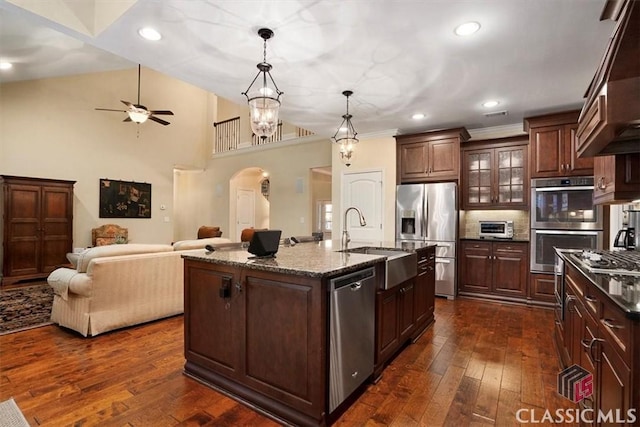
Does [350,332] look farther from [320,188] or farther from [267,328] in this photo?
[320,188]

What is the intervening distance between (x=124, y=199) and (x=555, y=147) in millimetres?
8317

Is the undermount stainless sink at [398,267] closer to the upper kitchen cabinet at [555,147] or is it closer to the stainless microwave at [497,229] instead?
the stainless microwave at [497,229]

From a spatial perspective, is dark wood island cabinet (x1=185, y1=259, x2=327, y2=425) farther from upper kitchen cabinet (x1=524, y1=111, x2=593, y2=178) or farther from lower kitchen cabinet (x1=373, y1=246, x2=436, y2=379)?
upper kitchen cabinet (x1=524, y1=111, x2=593, y2=178)

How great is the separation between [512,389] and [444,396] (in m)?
0.53

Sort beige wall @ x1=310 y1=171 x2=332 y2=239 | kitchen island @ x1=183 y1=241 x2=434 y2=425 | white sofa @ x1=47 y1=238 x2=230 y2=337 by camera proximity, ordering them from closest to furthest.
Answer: kitchen island @ x1=183 y1=241 x2=434 y2=425, white sofa @ x1=47 y1=238 x2=230 y2=337, beige wall @ x1=310 y1=171 x2=332 y2=239

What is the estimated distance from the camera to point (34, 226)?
5.49 metres

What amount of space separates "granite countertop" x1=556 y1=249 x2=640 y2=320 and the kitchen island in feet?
3.87

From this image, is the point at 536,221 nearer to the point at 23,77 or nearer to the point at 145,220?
the point at 145,220

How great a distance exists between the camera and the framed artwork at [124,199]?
6859 mm

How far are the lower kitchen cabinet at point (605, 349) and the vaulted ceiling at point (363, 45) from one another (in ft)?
6.27

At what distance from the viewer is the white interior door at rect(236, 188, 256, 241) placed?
897cm

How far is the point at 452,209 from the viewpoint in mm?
4785

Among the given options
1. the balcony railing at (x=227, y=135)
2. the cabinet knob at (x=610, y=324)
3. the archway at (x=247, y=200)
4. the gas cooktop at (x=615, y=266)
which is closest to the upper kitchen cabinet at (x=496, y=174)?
the gas cooktop at (x=615, y=266)

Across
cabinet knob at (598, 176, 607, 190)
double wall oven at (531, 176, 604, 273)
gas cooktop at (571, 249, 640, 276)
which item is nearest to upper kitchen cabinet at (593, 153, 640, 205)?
cabinet knob at (598, 176, 607, 190)
